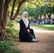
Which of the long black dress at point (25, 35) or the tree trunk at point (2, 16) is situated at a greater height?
the tree trunk at point (2, 16)

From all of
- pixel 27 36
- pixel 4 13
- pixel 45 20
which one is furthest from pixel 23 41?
pixel 45 20

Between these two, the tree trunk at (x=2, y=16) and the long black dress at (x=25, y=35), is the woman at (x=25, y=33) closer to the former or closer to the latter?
the long black dress at (x=25, y=35)

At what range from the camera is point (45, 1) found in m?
11.7

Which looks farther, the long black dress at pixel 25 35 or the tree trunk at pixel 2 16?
the long black dress at pixel 25 35

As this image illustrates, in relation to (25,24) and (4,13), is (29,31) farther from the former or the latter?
(4,13)

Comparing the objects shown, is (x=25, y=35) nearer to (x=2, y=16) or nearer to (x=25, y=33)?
(x=25, y=33)

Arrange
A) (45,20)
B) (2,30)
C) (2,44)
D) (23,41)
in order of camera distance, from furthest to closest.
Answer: (45,20)
(23,41)
(2,30)
(2,44)

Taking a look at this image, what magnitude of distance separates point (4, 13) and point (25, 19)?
132 centimetres

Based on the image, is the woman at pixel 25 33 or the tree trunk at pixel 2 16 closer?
the tree trunk at pixel 2 16

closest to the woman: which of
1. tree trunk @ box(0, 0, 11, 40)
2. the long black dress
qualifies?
the long black dress

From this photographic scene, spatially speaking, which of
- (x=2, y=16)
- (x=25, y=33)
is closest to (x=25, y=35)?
(x=25, y=33)

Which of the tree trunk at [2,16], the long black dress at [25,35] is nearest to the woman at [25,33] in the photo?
the long black dress at [25,35]

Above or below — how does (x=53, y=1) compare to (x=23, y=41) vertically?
above

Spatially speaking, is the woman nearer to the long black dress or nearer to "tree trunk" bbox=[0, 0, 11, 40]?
the long black dress
